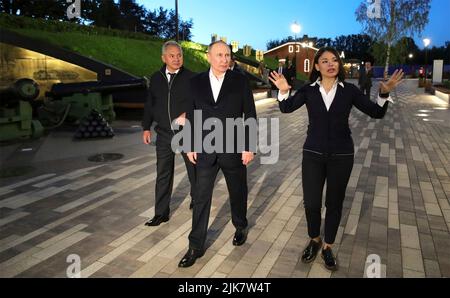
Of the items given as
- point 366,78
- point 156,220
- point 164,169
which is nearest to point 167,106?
point 164,169

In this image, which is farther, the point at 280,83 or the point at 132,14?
the point at 132,14

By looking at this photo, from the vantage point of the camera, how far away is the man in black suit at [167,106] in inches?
160

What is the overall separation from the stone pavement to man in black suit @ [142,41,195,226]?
504 mm

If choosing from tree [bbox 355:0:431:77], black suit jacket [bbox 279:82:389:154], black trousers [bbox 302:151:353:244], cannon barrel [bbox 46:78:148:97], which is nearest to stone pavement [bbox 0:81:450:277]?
black trousers [bbox 302:151:353:244]

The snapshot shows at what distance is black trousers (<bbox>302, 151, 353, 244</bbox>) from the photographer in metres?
3.16

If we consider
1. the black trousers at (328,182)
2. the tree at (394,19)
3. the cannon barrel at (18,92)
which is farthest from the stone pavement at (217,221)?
the tree at (394,19)

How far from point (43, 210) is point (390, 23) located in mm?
43629

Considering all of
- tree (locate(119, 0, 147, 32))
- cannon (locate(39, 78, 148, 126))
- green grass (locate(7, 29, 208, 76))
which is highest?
tree (locate(119, 0, 147, 32))

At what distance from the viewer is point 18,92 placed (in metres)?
8.77

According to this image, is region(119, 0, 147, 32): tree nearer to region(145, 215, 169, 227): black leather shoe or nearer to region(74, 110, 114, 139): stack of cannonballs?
region(74, 110, 114, 139): stack of cannonballs

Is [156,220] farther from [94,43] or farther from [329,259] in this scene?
[94,43]

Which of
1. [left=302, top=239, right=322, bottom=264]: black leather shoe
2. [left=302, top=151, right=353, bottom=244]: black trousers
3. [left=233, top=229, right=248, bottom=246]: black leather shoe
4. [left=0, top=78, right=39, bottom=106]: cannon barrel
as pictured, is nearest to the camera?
[left=302, top=151, right=353, bottom=244]: black trousers

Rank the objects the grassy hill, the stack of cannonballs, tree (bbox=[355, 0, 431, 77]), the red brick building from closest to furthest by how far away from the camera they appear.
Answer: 1. the stack of cannonballs
2. the grassy hill
3. tree (bbox=[355, 0, 431, 77])
4. the red brick building

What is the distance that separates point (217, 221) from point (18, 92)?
668cm
